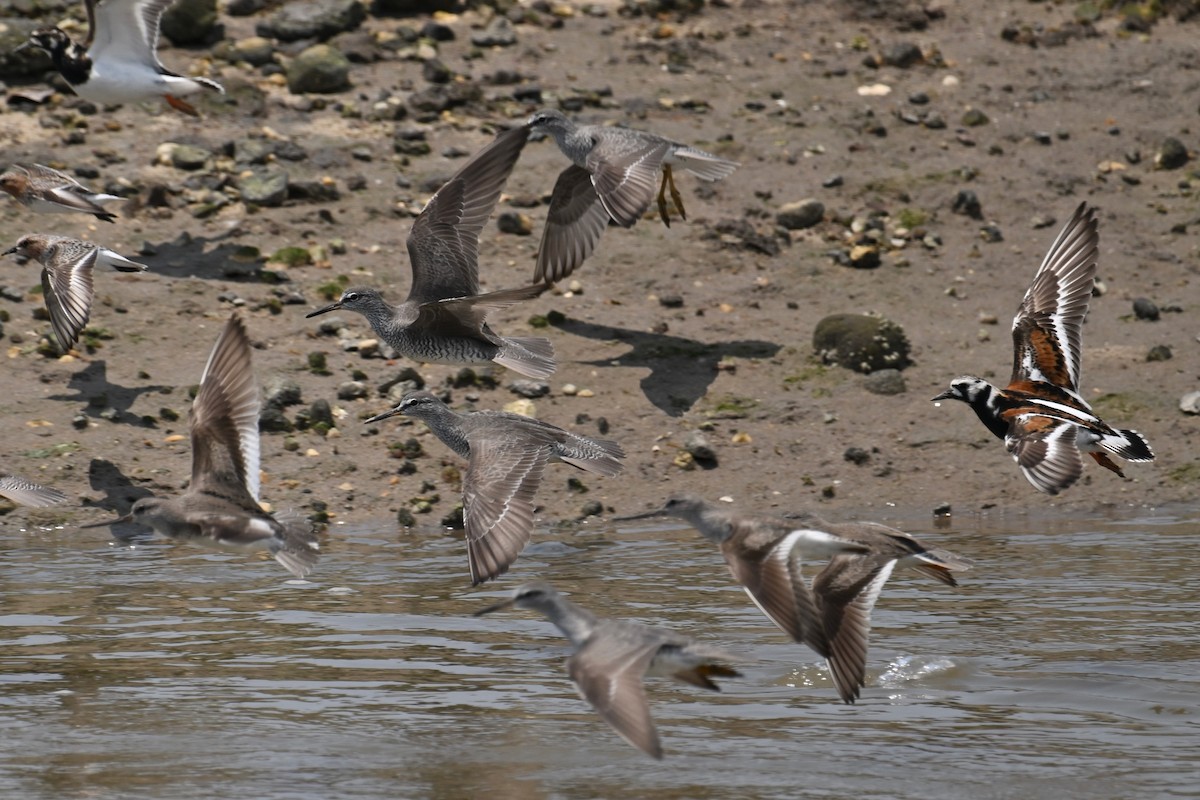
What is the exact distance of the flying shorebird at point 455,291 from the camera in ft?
33.5

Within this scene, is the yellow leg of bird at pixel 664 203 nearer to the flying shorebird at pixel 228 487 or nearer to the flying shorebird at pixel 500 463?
the flying shorebird at pixel 500 463

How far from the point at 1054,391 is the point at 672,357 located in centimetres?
314

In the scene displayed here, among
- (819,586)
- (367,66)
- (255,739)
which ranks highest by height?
(367,66)

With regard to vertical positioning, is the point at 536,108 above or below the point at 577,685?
above

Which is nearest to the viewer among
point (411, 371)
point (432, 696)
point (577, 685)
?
point (577, 685)

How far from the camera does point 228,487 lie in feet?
25.9

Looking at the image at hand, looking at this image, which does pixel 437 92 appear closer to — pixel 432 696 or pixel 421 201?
pixel 421 201

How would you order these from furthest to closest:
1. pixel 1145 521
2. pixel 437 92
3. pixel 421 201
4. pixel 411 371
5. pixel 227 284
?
pixel 437 92, pixel 421 201, pixel 227 284, pixel 411 371, pixel 1145 521

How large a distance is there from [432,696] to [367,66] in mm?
8644

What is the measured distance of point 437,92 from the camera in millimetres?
14352

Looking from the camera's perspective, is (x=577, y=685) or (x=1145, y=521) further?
(x=1145, y=521)

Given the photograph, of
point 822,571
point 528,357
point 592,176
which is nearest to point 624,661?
point 822,571

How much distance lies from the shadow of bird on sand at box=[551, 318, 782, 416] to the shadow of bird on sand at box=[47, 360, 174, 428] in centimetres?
292

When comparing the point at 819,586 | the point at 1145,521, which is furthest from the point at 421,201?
the point at 819,586
